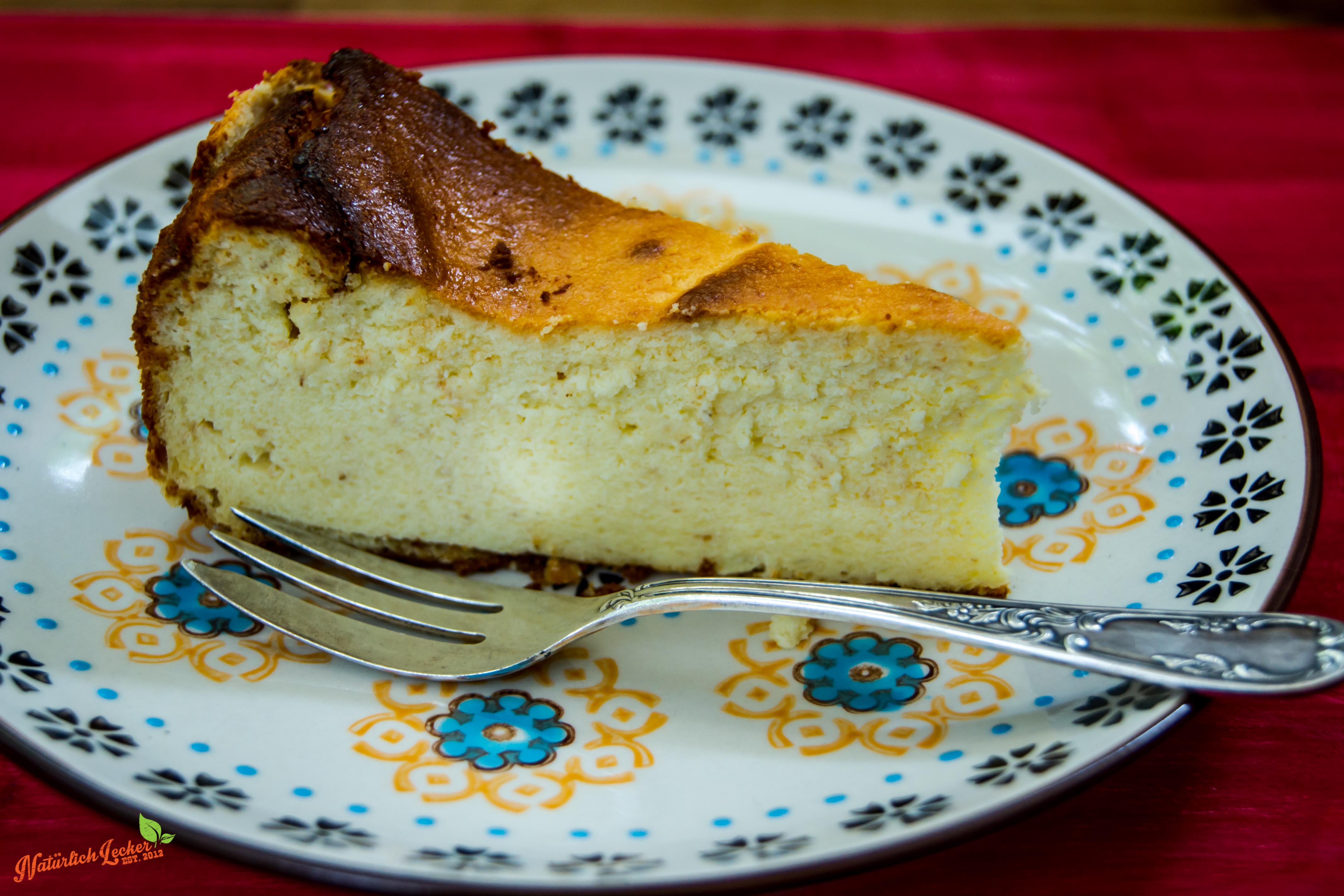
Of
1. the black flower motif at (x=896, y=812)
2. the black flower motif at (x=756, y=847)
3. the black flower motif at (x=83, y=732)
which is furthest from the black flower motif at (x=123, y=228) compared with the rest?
the black flower motif at (x=896, y=812)

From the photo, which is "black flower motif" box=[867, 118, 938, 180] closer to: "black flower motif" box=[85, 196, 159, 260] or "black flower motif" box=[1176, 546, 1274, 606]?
"black flower motif" box=[1176, 546, 1274, 606]

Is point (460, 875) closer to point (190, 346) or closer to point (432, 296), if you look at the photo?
point (432, 296)

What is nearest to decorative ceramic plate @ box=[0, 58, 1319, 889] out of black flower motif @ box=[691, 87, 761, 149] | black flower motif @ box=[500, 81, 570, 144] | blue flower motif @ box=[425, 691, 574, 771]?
blue flower motif @ box=[425, 691, 574, 771]

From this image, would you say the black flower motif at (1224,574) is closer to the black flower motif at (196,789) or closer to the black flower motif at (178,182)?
the black flower motif at (196,789)

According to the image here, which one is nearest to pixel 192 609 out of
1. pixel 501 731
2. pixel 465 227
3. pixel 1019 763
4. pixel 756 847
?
pixel 501 731

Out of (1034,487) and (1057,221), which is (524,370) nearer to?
(1034,487)

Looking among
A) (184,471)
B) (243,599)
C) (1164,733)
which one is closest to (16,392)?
(184,471)

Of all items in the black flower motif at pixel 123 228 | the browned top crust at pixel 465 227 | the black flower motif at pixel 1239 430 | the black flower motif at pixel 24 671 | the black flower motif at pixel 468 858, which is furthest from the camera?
the black flower motif at pixel 123 228
